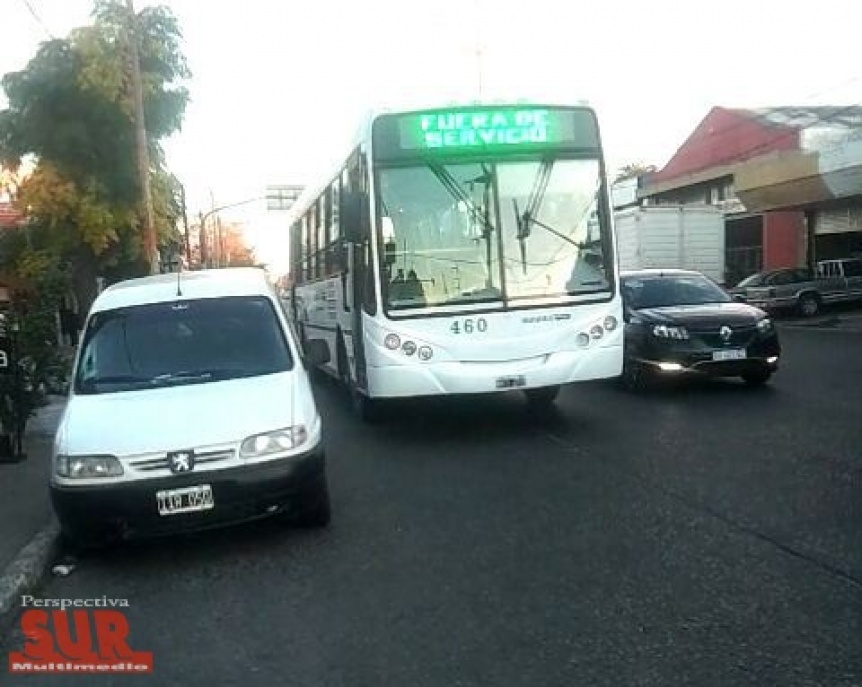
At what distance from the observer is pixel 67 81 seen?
22.4 m

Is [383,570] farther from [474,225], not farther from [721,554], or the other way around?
[474,225]

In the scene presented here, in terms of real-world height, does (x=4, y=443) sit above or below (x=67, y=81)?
below

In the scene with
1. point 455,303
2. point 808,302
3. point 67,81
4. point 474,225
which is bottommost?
point 808,302

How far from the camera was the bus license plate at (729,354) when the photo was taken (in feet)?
37.2

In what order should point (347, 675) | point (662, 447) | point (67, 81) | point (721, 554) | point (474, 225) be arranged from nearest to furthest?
point (347, 675) → point (721, 554) → point (662, 447) → point (474, 225) → point (67, 81)

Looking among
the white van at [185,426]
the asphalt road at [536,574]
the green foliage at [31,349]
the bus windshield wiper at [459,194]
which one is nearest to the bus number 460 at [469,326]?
the bus windshield wiper at [459,194]

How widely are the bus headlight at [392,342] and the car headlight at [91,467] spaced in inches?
146

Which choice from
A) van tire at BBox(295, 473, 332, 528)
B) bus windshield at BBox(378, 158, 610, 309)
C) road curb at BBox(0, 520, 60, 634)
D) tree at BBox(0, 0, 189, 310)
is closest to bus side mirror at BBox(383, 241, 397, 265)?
bus windshield at BBox(378, 158, 610, 309)

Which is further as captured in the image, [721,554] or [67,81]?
[67,81]

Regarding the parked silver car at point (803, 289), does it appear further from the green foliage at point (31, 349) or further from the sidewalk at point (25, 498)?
the sidewalk at point (25, 498)

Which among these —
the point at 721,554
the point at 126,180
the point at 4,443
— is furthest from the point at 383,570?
the point at 126,180

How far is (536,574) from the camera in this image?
17.4 ft

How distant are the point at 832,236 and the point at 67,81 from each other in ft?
87.4

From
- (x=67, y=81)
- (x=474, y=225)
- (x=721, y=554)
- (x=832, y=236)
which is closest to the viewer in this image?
(x=721, y=554)
